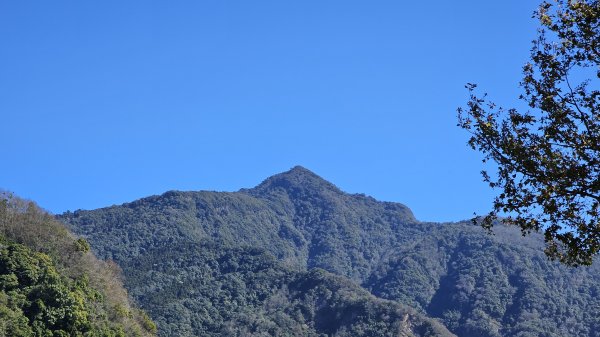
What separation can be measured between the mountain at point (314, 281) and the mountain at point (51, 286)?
37.0 metres

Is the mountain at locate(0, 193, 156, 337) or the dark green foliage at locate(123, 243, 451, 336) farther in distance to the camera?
the dark green foliage at locate(123, 243, 451, 336)

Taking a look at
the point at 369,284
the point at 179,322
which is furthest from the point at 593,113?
the point at 369,284

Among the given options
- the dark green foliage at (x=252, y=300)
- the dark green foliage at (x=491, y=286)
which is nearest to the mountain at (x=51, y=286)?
the dark green foliage at (x=252, y=300)

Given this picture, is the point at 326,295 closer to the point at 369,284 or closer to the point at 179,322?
the point at 179,322

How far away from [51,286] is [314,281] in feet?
237

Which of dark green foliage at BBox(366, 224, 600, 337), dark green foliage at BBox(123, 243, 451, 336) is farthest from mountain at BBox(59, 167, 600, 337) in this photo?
dark green foliage at BBox(366, 224, 600, 337)

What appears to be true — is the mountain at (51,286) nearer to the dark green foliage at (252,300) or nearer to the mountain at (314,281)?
the dark green foliage at (252,300)

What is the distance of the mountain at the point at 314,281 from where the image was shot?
102m

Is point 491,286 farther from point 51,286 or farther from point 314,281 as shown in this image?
point 51,286

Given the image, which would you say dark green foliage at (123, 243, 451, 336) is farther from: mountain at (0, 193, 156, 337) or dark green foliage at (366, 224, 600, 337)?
mountain at (0, 193, 156, 337)

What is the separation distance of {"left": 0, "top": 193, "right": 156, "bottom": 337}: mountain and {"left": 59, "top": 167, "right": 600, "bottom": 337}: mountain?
37.0 m

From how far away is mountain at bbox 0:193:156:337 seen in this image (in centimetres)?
4412

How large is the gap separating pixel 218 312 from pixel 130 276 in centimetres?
1950

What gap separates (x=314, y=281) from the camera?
114875mm
